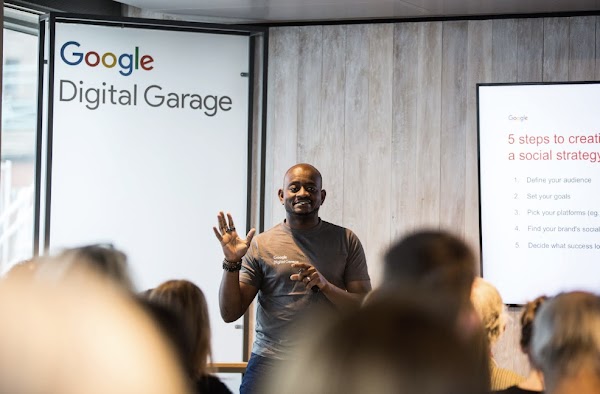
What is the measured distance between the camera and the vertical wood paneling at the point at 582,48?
18.3 feet

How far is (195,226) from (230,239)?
1.52m

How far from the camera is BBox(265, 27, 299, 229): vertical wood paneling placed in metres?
6.05

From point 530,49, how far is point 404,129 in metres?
0.92

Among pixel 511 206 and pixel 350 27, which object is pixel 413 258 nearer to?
pixel 511 206

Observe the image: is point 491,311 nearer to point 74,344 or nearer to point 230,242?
point 230,242

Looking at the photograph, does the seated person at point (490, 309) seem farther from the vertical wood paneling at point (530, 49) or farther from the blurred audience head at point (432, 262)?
the vertical wood paneling at point (530, 49)

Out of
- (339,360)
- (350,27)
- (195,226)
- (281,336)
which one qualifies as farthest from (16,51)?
(339,360)

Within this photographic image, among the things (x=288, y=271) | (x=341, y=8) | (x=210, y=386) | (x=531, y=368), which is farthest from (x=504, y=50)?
(x=210, y=386)

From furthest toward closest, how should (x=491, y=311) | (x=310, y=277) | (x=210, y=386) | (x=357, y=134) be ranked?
(x=357, y=134) → (x=310, y=277) → (x=491, y=311) → (x=210, y=386)

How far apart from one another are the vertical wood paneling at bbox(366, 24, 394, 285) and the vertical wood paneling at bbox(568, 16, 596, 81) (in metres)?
1.11

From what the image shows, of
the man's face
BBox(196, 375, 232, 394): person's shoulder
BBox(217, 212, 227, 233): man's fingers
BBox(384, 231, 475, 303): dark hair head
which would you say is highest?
the man's face

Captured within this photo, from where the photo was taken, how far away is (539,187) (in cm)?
561

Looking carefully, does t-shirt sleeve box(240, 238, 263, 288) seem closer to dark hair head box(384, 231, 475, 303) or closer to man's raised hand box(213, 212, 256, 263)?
man's raised hand box(213, 212, 256, 263)

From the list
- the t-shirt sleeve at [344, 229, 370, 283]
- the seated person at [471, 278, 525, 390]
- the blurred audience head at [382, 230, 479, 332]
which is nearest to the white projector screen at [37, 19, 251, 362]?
the t-shirt sleeve at [344, 229, 370, 283]
